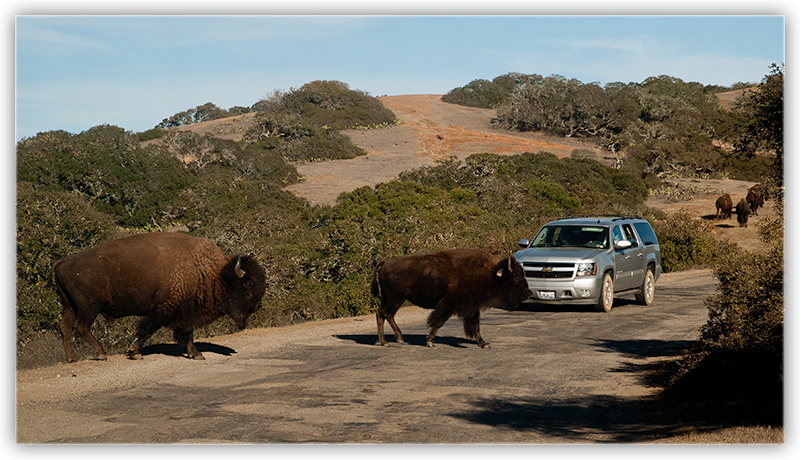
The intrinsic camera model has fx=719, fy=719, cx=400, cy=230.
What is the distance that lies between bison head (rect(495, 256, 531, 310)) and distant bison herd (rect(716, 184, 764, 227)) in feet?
90.0

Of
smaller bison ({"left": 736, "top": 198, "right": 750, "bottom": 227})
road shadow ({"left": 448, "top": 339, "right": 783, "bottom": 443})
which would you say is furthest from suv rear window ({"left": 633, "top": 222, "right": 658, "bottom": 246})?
smaller bison ({"left": 736, "top": 198, "right": 750, "bottom": 227})

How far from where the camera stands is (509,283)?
12.8 meters

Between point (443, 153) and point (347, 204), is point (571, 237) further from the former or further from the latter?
point (443, 153)

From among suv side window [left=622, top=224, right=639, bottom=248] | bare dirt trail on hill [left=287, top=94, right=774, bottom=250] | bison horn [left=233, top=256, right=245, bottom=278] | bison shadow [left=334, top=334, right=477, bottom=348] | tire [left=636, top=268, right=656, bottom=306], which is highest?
bare dirt trail on hill [left=287, top=94, right=774, bottom=250]

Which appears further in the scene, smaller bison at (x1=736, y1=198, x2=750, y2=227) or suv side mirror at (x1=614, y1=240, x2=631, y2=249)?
smaller bison at (x1=736, y1=198, x2=750, y2=227)

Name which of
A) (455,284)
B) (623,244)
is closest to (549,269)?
(623,244)

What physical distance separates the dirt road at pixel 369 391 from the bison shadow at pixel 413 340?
4 centimetres

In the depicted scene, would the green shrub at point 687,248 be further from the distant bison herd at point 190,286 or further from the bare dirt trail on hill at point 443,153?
the distant bison herd at point 190,286

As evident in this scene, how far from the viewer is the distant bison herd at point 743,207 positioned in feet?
119

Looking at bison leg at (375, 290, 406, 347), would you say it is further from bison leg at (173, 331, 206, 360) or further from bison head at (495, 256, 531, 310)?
bison leg at (173, 331, 206, 360)

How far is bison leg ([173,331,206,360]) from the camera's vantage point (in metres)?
11.8

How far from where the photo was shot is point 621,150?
62.3m

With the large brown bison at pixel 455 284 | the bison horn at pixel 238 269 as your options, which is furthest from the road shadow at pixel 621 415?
the bison horn at pixel 238 269

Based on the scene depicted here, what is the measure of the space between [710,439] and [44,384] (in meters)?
8.52
